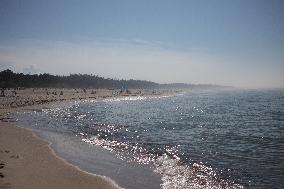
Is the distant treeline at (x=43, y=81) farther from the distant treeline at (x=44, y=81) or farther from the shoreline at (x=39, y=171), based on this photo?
the shoreline at (x=39, y=171)

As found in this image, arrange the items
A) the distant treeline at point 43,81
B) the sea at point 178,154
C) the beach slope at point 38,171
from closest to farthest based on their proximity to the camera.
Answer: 1. the beach slope at point 38,171
2. the sea at point 178,154
3. the distant treeline at point 43,81

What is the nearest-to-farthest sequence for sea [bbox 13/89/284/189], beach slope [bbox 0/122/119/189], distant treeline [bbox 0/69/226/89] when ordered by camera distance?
beach slope [bbox 0/122/119/189]
sea [bbox 13/89/284/189]
distant treeline [bbox 0/69/226/89]

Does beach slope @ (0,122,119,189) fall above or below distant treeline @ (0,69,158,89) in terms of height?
below

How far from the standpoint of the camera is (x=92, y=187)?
486 inches

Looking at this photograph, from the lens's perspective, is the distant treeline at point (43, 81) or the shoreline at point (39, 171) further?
the distant treeline at point (43, 81)

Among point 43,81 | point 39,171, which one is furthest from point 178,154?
point 43,81

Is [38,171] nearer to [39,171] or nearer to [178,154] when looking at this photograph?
[39,171]

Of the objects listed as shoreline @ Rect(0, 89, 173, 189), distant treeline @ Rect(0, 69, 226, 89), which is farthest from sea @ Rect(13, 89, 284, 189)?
distant treeline @ Rect(0, 69, 226, 89)

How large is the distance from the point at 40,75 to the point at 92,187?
142m

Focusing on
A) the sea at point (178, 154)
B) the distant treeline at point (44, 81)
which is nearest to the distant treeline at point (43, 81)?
the distant treeline at point (44, 81)

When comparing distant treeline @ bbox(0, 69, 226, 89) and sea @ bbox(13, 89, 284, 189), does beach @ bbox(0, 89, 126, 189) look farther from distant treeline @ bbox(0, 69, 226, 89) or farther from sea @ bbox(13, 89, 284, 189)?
distant treeline @ bbox(0, 69, 226, 89)

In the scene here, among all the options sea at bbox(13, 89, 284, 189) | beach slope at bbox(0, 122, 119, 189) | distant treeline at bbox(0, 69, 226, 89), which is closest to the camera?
beach slope at bbox(0, 122, 119, 189)

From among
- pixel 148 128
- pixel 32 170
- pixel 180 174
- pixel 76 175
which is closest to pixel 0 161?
pixel 32 170

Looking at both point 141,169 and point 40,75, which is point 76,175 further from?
point 40,75
